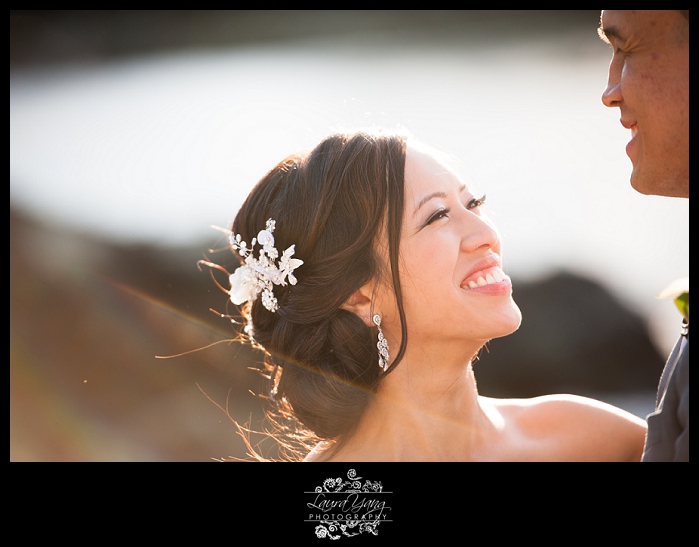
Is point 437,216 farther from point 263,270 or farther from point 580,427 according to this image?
point 580,427

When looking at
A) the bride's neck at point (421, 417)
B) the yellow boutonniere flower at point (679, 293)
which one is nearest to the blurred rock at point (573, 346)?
the bride's neck at point (421, 417)

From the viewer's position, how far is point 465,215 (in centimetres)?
245

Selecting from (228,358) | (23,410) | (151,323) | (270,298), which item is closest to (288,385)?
(270,298)

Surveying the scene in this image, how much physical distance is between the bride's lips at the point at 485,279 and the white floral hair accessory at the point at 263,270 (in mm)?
706

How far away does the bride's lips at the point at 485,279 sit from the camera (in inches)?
95.9

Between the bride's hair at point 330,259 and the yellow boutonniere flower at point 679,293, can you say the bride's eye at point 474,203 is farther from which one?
the yellow boutonniere flower at point 679,293

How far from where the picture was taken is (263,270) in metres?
2.56

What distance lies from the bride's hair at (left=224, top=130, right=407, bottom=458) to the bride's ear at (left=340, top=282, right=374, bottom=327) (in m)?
0.02

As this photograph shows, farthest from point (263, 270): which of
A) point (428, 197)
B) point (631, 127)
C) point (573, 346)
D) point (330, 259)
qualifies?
point (573, 346)
